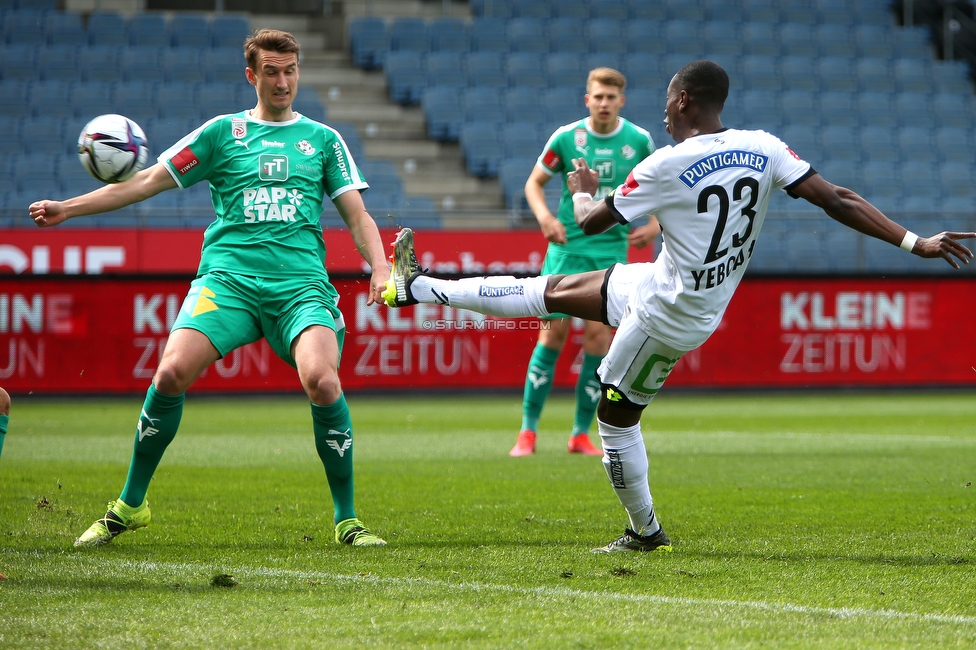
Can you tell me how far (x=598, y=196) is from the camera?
339 inches

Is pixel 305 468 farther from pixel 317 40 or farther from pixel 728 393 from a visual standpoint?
pixel 317 40

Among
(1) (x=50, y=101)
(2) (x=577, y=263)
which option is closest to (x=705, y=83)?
(2) (x=577, y=263)

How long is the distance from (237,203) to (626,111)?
16.2 metres

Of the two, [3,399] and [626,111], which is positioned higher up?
[626,111]

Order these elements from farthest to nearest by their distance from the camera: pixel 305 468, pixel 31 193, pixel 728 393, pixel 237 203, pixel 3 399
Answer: pixel 31 193
pixel 728 393
pixel 305 468
pixel 237 203
pixel 3 399

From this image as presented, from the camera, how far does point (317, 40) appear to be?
76.0ft

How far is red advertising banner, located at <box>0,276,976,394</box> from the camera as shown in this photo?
46.3 feet

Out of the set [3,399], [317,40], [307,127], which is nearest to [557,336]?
[307,127]

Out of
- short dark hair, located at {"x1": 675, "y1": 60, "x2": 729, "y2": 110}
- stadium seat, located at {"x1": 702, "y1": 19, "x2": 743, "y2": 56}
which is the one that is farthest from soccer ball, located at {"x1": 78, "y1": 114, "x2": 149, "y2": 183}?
stadium seat, located at {"x1": 702, "y1": 19, "x2": 743, "y2": 56}

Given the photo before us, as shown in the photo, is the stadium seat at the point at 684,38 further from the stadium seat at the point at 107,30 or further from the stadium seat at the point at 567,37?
the stadium seat at the point at 107,30

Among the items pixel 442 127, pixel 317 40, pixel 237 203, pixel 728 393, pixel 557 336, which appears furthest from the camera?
pixel 317 40

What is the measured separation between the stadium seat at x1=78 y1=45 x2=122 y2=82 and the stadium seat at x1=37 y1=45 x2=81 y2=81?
0.33 ft

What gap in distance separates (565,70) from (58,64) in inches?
349

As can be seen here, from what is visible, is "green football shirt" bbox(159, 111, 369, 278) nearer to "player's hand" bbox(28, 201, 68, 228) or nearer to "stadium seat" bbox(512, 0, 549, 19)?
"player's hand" bbox(28, 201, 68, 228)
